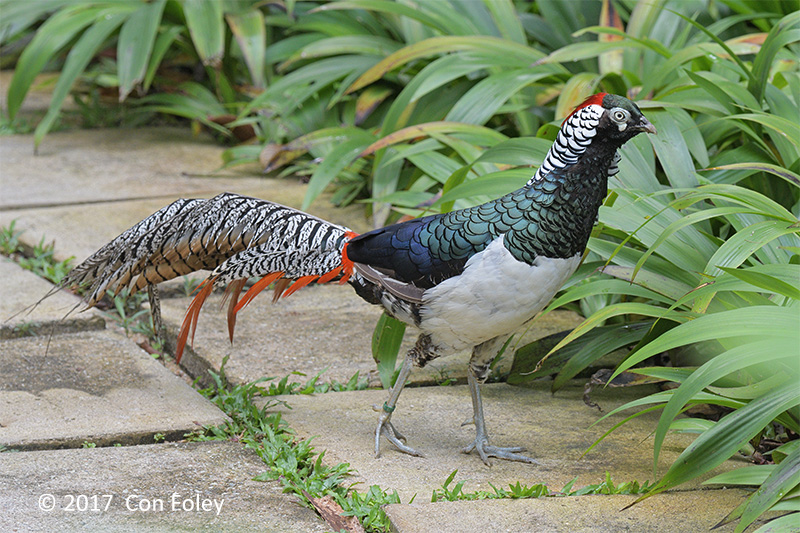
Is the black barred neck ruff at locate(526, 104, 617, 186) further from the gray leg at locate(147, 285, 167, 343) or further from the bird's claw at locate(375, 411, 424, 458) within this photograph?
the gray leg at locate(147, 285, 167, 343)

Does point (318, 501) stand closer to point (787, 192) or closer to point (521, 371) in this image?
point (521, 371)

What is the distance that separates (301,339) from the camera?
3785 mm

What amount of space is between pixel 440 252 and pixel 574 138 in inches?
20.8

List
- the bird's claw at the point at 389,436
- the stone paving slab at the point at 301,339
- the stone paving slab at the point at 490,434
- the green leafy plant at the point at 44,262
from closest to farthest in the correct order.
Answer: the stone paving slab at the point at 490,434 < the bird's claw at the point at 389,436 < the stone paving slab at the point at 301,339 < the green leafy plant at the point at 44,262

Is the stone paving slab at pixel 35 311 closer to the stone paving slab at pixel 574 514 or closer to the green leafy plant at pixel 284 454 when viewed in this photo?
the green leafy plant at pixel 284 454

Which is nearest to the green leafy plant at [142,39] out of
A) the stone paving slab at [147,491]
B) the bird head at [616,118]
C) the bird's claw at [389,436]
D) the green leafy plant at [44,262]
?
the green leafy plant at [44,262]

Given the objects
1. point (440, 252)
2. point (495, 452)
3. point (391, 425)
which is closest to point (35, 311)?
point (391, 425)

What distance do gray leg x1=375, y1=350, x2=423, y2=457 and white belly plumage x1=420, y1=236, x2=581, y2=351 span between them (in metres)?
0.24

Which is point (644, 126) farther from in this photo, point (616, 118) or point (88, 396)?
point (88, 396)

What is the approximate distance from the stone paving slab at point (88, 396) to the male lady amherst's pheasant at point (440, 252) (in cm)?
24

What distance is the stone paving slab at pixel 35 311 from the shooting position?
3.68 m

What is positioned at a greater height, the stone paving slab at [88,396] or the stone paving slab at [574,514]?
the stone paving slab at [574,514]

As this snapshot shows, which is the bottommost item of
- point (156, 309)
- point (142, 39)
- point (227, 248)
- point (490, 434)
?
point (490, 434)

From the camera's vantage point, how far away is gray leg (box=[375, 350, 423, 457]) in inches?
113
